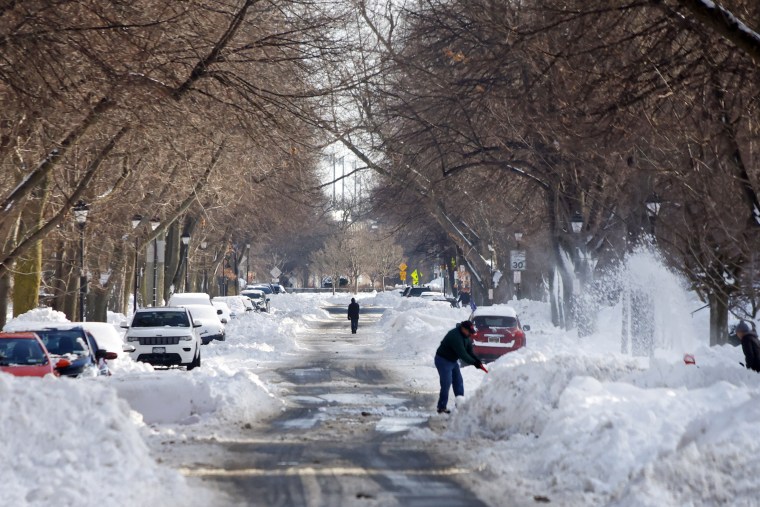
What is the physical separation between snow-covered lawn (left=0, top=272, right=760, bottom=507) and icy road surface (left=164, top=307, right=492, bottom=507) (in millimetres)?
428

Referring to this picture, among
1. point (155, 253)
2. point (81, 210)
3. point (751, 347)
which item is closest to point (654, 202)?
point (751, 347)

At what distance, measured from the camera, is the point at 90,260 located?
166ft

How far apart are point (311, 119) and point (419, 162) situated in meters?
26.8

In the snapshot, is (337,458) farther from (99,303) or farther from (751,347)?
(99,303)

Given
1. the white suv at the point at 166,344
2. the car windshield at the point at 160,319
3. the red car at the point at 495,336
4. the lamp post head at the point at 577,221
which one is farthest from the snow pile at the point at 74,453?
the lamp post head at the point at 577,221

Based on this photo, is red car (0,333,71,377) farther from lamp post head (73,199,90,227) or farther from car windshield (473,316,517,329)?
car windshield (473,316,517,329)

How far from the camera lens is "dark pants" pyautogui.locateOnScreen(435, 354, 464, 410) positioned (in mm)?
20016

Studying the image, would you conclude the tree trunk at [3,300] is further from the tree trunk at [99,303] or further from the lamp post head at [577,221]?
the lamp post head at [577,221]

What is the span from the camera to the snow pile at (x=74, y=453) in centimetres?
1004

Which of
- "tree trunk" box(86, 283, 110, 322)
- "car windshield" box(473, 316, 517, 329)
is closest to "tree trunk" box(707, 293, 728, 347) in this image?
"car windshield" box(473, 316, 517, 329)

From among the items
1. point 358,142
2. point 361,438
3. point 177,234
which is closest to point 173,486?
point 361,438

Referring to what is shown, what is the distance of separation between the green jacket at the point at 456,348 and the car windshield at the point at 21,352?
6561 millimetres

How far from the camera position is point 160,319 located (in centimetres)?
3297

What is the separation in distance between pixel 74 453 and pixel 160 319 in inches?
874
